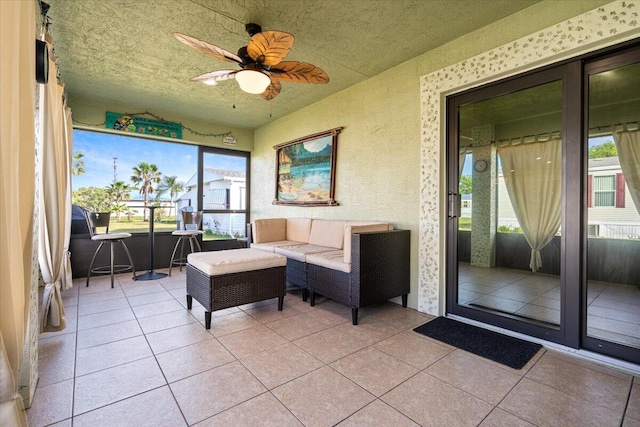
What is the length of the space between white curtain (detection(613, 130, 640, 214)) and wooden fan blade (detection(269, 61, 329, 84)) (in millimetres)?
2348

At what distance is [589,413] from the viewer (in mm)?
1579

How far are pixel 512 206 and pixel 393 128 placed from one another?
1.52m

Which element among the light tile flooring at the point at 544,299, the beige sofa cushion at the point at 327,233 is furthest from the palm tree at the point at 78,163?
the light tile flooring at the point at 544,299

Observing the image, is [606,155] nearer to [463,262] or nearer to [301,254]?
[463,262]

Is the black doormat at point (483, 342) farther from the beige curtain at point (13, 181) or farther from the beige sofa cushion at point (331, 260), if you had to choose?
the beige curtain at point (13, 181)

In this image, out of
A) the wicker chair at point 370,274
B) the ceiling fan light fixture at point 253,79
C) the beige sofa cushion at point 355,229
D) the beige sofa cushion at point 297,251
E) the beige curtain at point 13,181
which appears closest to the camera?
the beige curtain at point 13,181

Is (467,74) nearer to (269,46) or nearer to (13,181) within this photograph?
(269,46)

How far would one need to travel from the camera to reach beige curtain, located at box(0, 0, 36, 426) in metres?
0.80

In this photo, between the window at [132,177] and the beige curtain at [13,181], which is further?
the window at [132,177]

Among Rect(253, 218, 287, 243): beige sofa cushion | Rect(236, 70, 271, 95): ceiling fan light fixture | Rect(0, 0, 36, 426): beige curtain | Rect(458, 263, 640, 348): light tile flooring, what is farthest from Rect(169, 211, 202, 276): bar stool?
Rect(458, 263, 640, 348): light tile flooring

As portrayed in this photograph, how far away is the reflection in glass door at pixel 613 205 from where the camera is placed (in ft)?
6.84

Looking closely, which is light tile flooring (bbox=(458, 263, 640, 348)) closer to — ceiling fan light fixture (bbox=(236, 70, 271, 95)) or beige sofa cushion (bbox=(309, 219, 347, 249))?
beige sofa cushion (bbox=(309, 219, 347, 249))

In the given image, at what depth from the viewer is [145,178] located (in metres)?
5.61

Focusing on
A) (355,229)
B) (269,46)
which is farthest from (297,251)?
(269,46)
